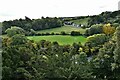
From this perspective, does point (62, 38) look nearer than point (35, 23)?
Yes

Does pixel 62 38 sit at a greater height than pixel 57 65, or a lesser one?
lesser

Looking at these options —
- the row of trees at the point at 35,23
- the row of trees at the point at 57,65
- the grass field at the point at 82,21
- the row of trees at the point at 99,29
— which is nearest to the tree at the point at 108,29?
the row of trees at the point at 99,29

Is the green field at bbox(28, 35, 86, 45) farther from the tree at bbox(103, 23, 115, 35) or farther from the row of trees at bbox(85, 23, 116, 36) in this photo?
the tree at bbox(103, 23, 115, 35)

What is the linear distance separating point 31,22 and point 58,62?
3778 inches

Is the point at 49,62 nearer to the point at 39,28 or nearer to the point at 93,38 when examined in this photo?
the point at 93,38

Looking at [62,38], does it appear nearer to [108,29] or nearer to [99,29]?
[99,29]

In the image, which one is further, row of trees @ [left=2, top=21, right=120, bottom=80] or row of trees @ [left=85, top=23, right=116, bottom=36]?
row of trees @ [left=85, top=23, right=116, bottom=36]

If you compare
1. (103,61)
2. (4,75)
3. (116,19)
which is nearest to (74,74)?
(4,75)

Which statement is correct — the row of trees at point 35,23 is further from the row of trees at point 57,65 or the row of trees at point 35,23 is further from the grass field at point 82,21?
the row of trees at point 57,65

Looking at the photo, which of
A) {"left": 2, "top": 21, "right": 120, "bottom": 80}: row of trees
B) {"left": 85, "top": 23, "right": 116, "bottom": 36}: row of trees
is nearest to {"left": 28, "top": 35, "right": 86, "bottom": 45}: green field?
{"left": 85, "top": 23, "right": 116, "bottom": 36}: row of trees

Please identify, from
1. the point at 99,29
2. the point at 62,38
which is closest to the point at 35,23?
the point at 62,38

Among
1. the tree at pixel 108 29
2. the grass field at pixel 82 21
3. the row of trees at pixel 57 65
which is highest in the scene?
the row of trees at pixel 57 65

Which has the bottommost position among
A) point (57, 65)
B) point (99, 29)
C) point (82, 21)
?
point (82, 21)

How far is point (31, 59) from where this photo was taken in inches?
1377
